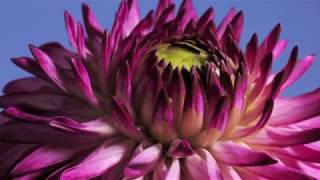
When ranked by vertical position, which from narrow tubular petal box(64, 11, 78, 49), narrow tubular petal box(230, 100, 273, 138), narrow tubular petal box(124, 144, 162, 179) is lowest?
narrow tubular petal box(124, 144, 162, 179)

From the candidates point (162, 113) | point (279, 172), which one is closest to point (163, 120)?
point (162, 113)

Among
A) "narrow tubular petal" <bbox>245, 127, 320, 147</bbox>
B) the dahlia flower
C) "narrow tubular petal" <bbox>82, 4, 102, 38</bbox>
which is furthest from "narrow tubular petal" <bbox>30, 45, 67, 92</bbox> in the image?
"narrow tubular petal" <bbox>245, 127, 320, 147</bbox>

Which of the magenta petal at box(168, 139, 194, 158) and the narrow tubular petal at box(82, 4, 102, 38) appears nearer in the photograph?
the magenta petal at box(168, 139, 194, 158)

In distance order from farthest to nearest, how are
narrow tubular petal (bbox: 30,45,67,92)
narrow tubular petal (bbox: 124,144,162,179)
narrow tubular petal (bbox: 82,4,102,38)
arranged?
narrow tubular petal (bbox: 82,4,102,38) < narrow tubular petal (bbox: 30,45,67,92) < narrow tubular petal (bbox: 124,144,162,179)

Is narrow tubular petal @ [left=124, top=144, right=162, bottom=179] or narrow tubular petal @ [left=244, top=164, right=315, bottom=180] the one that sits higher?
narrow tubular petal @ [left=124, top=144, right=162, bottom=179]

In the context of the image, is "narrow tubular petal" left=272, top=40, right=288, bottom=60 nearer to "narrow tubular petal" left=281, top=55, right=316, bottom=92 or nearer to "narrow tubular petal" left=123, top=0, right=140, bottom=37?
"narrow tubular petal" left=281, top=55, right=316, bottom=92

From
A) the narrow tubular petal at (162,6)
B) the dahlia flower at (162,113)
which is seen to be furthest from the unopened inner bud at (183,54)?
the narrow tubular petal at (162,6)

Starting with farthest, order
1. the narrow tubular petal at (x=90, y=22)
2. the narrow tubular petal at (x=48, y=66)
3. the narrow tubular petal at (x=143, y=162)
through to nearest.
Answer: the narrow tubular petal at (x=90, y=22) < the narrow tubular petal at (x=48, y=66) < the narrow tubular petal at (x=143, y=162)

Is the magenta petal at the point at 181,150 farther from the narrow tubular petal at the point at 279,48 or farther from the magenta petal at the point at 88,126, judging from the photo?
the narrow tubular petal at the point at 279,48
